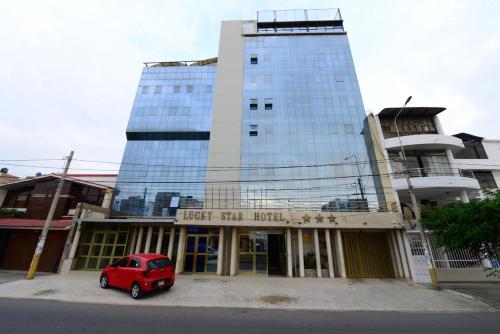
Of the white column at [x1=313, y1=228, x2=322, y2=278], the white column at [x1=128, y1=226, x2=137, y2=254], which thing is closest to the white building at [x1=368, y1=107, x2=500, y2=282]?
the white column at [x1=313, y1=228, x2=322, y2=278]

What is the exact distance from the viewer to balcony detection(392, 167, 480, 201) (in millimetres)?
17500

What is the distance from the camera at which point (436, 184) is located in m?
17.5

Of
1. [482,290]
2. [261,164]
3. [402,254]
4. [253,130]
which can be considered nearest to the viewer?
[482,290]

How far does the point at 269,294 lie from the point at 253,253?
567 centimetres

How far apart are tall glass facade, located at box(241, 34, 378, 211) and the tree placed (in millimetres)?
7244

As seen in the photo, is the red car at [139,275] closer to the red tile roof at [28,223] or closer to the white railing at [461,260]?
the red tile roof at [28,223]

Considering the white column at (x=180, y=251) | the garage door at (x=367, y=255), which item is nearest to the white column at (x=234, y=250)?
the white column at (x=180, y=251)

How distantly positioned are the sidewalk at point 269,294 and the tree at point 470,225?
2.84m

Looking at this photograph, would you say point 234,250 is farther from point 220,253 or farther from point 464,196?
point 464,196

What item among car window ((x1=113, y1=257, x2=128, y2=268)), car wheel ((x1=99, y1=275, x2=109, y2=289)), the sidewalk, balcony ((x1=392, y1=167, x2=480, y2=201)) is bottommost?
the sidewalk

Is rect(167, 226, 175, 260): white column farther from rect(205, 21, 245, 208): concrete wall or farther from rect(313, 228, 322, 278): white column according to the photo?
rect(313, 228, 322, 278): white column

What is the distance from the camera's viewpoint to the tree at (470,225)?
10.4 meters

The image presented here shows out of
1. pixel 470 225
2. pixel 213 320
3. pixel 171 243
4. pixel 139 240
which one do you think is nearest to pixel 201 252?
pixel 171 243

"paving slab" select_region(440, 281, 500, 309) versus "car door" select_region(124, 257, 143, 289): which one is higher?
"car door" select_region(124, 257, 143, 289)
